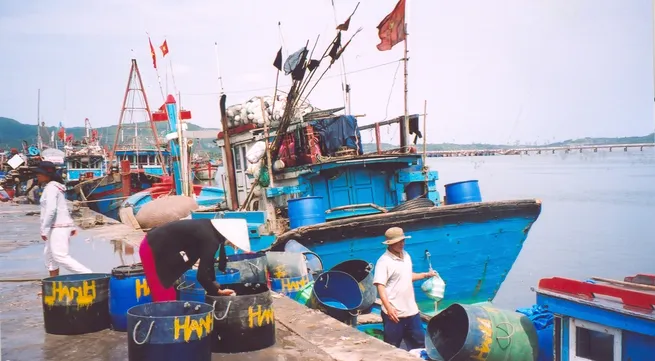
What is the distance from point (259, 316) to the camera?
4.28 m

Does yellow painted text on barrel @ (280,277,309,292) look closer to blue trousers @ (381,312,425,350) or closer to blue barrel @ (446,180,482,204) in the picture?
blue trousers @ (381,312,425,350)

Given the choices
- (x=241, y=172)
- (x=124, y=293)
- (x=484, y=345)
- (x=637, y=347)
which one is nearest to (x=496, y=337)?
(x=484, y=345)

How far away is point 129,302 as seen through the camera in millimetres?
4676

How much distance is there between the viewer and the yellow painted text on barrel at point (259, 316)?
4.23m

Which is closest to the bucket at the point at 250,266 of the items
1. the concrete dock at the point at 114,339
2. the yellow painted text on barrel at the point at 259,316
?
the concrete dock at the point at 114,339

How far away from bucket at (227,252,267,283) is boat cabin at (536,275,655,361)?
2836 mm

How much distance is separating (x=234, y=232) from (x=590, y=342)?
11.7 feet

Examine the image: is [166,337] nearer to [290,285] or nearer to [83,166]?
[290,285]

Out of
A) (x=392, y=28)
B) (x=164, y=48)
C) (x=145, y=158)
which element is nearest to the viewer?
(x=392, y=28)

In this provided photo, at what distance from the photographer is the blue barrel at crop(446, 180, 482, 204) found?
10008 mm

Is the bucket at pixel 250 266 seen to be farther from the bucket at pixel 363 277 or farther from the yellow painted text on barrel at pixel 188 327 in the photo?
the yellow painted text on barrel at pixel 188 327

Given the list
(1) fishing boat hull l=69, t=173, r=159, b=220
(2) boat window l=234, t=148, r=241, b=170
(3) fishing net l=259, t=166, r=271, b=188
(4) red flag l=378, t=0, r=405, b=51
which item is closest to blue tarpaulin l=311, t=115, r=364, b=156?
(3) fishing net l=259, t=166, r=271, b=188

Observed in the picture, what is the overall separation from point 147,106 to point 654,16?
1067 inches

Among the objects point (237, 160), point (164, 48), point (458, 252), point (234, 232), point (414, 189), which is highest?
point (164, 48)
